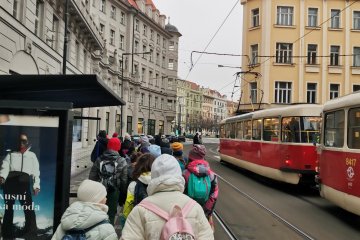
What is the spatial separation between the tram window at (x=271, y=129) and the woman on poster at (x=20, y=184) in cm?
1157

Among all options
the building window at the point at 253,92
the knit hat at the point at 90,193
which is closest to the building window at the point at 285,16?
the building window at the point at 253,92

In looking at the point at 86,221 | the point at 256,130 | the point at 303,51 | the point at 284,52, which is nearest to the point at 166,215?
the point at 86,221

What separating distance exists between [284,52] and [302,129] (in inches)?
1032

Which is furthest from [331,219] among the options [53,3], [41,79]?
[53,3]

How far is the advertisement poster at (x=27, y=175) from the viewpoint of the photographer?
4832mm

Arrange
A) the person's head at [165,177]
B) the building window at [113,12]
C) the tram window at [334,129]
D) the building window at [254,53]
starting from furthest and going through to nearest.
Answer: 1. the building window at [113,12]
2. the building window at [254,53]
3. the tram window at [334,129]
4. the person's head at [165,177]

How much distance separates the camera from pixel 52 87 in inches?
236

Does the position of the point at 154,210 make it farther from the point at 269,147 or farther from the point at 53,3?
the point at 53,3

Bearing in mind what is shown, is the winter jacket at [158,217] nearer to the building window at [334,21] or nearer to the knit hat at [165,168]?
the knit hat at [165,168]

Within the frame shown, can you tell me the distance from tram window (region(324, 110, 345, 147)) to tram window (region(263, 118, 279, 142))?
414cm

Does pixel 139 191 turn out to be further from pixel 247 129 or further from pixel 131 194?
pixel 247 129

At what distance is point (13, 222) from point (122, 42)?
182 ft

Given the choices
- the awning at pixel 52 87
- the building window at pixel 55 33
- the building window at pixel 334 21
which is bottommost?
the awning at pixel 52 87

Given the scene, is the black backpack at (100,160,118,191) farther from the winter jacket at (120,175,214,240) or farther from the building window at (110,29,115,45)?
the building window at (110,29,115,45)
